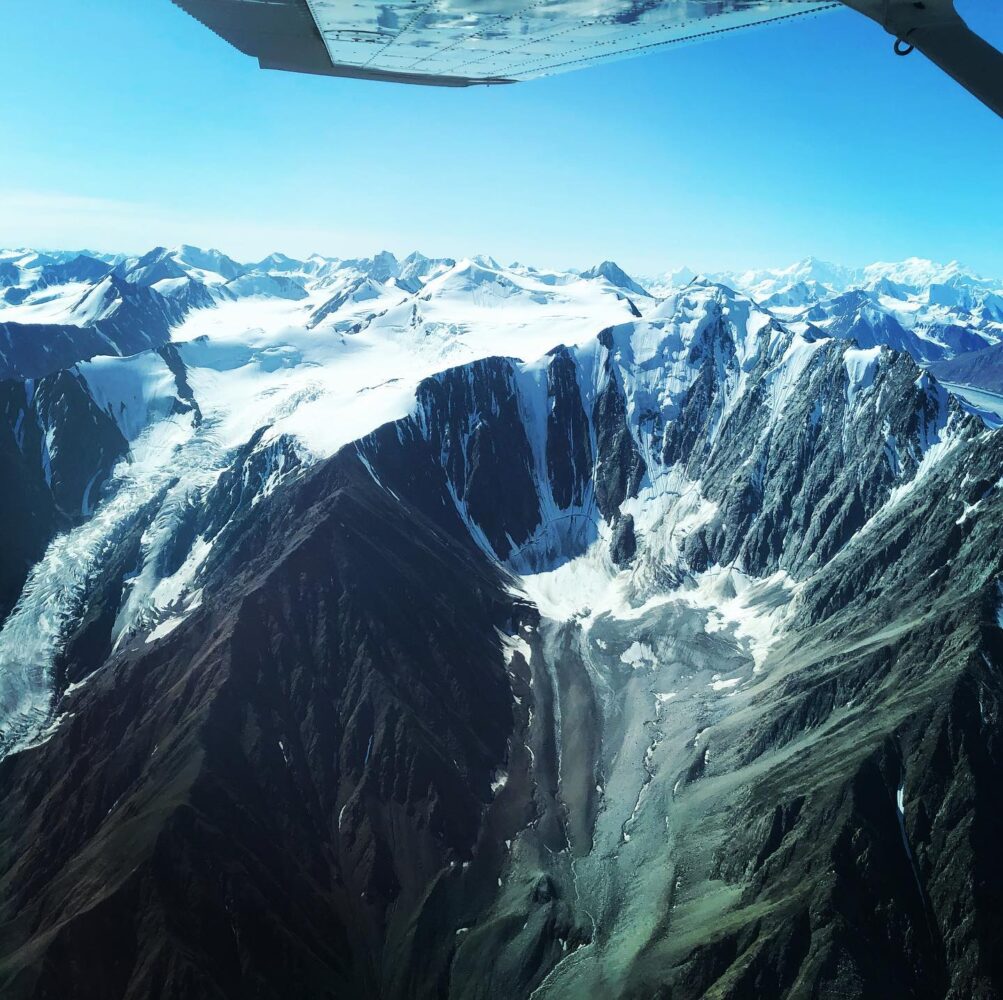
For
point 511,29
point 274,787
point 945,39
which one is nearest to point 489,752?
point 274,787

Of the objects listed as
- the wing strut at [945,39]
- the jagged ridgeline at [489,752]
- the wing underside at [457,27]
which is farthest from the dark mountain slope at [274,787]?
the wing strut at [945,39]

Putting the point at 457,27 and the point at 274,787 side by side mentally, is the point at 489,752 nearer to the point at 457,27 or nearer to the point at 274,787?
the point at 274,787

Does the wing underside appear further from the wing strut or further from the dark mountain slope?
the dark mountain slope

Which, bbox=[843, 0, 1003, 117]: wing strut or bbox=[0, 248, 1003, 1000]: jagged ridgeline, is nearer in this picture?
bbox=[843, 0, 1003, 117]: wing strut

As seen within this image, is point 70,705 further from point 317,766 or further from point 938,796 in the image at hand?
point 938,796

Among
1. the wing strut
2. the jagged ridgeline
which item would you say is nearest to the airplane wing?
the wing strut

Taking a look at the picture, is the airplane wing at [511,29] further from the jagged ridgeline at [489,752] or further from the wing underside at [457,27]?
the jagged ridgeline at [489,752]

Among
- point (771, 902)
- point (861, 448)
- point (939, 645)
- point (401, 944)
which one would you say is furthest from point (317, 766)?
point (861, 448)

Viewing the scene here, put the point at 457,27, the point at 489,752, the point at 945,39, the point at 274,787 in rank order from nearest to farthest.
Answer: the point at 945,39, the point at 457,27, the point at 274,787, the point at 489,752

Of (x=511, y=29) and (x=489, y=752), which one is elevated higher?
(x=511, y=29)
